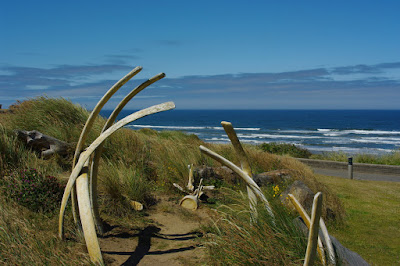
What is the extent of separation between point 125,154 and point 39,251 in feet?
16.1

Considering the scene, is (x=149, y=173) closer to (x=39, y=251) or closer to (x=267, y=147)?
(x=39, y=251)

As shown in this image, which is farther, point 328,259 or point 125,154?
point 125,154

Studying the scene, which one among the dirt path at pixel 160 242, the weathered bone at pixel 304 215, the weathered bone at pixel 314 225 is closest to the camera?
the weathered bone at pixel 314 225

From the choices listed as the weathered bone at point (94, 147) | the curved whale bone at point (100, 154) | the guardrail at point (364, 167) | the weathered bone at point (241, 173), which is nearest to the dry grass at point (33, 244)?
the weathered bone at point (94, 147)

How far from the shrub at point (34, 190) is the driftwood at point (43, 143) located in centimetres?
199

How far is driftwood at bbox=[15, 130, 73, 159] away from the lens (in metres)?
8.12

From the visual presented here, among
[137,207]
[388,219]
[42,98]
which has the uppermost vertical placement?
[42,98]

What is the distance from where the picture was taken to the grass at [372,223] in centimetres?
541

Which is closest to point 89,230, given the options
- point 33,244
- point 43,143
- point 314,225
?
point 33,244

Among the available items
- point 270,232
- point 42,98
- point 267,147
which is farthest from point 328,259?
point 267,147

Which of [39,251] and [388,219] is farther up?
[39,251]

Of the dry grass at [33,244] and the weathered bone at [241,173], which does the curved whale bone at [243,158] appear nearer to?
the weathered bone at [241,173]

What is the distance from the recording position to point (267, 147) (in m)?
21.7

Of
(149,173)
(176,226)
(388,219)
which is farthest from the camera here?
(149,173)
